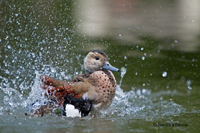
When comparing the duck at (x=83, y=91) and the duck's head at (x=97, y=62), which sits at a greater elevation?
the duck's head at (x=97, y=62)

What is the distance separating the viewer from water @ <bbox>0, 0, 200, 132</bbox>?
3713 mm

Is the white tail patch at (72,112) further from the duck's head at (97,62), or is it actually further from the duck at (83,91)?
the duck's head at (97,62)

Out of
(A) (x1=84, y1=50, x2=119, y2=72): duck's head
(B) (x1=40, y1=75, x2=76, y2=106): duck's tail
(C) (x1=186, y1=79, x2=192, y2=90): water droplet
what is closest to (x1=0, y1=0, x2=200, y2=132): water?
(C) (x1=186, y1=79, x2=192, y2=90): water droplet

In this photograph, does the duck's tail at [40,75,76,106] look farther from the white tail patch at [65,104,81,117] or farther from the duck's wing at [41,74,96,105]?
the white tail patch at [65,104,81,117]

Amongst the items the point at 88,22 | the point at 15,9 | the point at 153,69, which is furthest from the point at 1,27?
the point at 153,69

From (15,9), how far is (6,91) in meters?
2.97

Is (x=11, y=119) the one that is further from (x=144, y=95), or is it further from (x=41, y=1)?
(x=41, y=1)

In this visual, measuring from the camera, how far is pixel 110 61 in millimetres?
5676

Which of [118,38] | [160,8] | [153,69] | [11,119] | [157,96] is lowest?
[11,119]

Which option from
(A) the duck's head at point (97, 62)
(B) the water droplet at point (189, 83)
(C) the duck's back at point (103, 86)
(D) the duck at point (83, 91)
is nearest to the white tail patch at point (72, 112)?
(D) the duck at point (83, 91)

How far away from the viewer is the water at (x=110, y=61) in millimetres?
3713

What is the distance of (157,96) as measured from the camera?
507cm

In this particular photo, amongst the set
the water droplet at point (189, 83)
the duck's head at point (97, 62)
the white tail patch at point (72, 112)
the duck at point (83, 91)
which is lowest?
the white tail patch at point (72, 112)

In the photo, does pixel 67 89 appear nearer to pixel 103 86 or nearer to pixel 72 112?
pixel 72 112
